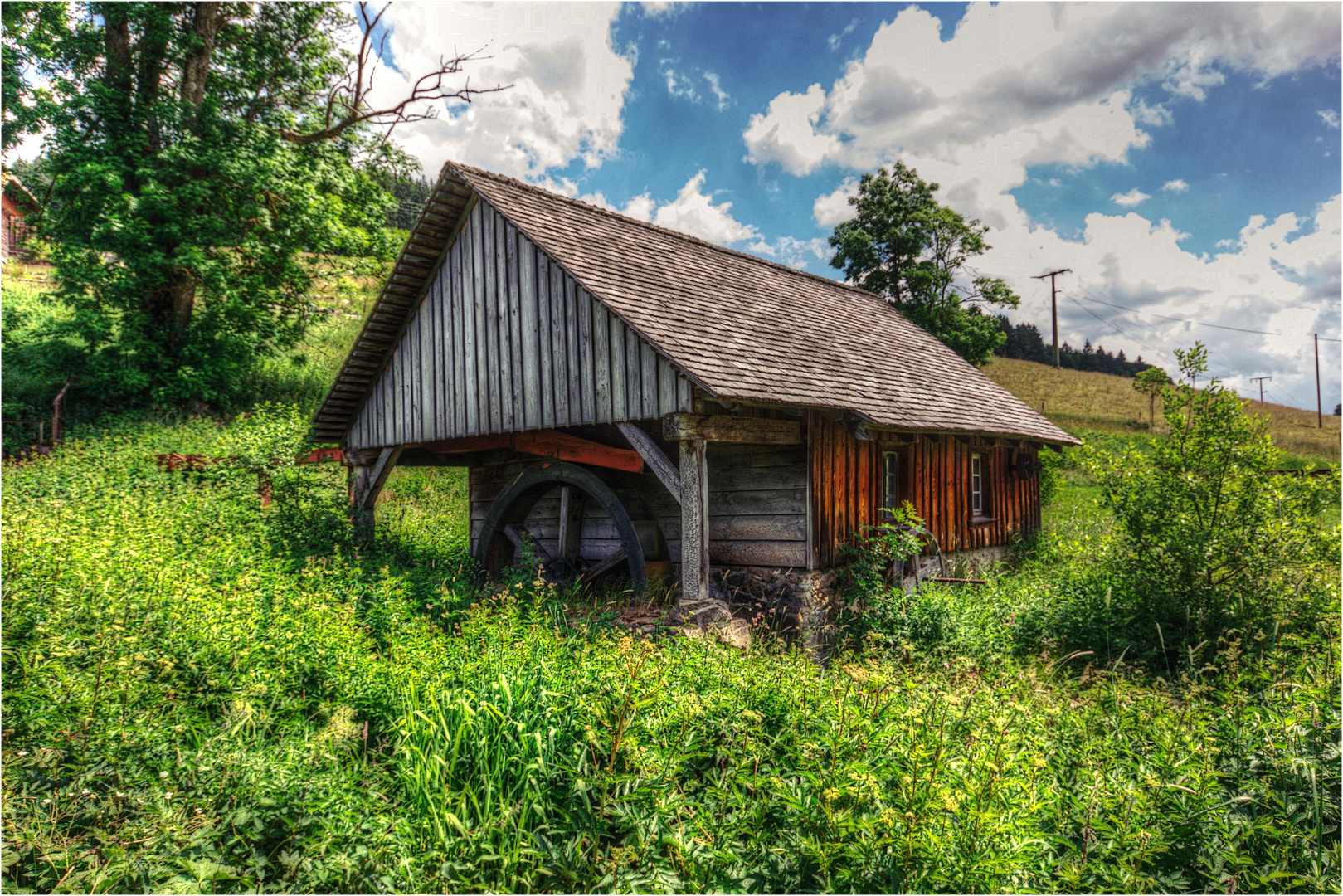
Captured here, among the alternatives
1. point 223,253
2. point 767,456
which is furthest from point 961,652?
point 223,253

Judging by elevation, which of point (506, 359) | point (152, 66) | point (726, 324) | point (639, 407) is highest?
point (152, 66)

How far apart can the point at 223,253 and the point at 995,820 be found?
685 inches

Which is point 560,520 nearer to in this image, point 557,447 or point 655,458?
point 557,447

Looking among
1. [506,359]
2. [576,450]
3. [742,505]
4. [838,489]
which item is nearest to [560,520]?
[576,450]

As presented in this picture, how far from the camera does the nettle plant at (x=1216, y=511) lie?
19.0 ft

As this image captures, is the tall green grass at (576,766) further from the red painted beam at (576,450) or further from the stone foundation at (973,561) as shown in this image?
the stone foundation at (973,561)

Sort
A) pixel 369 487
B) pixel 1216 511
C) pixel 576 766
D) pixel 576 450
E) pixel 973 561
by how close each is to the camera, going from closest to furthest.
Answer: pixel 576 766 < pixel 1216 511 < pixel 576 450 < pixel 369 487 < pixel 973 561

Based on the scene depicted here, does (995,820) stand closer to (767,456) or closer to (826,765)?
(826,765)

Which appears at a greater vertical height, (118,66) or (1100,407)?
(118,66)

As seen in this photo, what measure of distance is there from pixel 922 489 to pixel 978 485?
2681mm

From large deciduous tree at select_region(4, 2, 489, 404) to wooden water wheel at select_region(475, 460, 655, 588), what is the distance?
374 inches

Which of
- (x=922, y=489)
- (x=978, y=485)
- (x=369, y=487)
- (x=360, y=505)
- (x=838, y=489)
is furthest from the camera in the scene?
(x=978, y=485)

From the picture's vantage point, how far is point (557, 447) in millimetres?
8336

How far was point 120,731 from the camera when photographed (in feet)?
10.1
